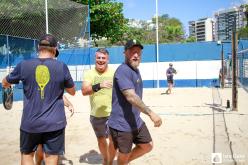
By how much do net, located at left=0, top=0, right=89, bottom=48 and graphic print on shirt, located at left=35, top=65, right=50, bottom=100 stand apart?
38.2 feet

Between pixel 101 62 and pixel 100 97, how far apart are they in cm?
50

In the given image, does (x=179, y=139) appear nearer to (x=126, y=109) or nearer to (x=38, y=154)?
(x=126, y=109)

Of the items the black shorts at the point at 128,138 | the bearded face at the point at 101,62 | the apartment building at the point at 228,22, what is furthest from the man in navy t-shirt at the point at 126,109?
the apartment building at the point at 228,22

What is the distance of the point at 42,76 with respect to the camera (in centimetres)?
363

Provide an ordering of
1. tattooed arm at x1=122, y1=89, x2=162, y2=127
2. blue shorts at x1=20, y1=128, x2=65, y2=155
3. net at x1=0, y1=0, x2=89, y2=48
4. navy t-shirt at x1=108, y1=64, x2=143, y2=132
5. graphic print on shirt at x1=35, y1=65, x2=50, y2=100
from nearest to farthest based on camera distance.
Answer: graphic print on shirt at x1=35, y1=65, x2=50, y2=100 < blue shorts at x1=20, y1=128, x2=65, y2=155 < tattooed arm at x1=122, y1=89, x2=162, y2=127 < navy t-shirt at x1=108, y1=64, x2=143, y2=132 < net at x1=0, y1=0, x2=89, y2=48

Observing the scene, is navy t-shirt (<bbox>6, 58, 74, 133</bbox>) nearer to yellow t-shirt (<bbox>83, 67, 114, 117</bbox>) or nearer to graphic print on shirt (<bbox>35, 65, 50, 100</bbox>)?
graphic print on shirt (<bbox>35, 65, 50, 100</bbox>)

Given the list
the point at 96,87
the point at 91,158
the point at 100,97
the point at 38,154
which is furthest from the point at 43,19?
the point at 38,154

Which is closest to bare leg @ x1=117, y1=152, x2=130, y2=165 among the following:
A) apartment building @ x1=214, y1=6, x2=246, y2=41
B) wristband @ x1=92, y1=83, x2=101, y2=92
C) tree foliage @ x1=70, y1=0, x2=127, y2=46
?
wristband @ x1=92, y1=83, x2=101, y2=92

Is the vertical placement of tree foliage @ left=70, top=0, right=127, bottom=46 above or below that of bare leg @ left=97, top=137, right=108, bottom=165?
above

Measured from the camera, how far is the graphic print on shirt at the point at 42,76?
3633 millimetres

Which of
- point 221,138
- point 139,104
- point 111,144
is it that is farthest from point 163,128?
point 139,104

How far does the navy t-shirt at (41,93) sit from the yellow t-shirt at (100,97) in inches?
62.6

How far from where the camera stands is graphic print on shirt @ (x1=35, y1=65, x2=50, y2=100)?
3.63 metres

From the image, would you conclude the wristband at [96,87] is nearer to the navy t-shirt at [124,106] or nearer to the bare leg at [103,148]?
the navy t-shirt at [124,106]
